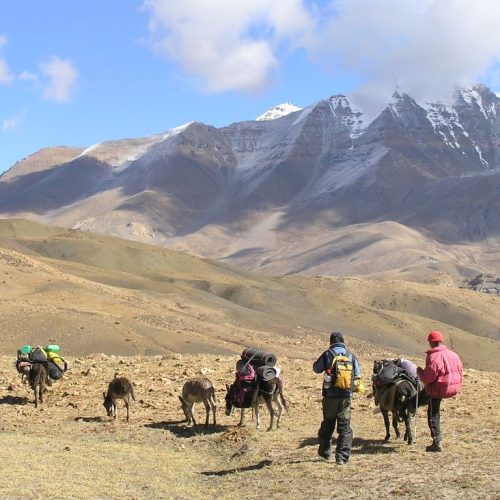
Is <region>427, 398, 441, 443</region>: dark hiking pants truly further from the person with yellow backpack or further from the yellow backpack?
the yellow backpack

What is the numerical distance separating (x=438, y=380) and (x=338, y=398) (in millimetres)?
1859

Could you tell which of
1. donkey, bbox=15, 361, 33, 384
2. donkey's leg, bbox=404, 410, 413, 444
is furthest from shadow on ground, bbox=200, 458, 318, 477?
donkey, bbox=15, 361, 33, 384

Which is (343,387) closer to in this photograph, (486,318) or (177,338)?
(177,338)

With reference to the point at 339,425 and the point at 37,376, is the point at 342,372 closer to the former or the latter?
the point at 339,425

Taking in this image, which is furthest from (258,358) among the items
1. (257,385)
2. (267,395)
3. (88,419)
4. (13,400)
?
(13,400)

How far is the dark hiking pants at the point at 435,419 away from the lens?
14.0 metres

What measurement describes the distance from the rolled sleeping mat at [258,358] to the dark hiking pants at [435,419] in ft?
12.7

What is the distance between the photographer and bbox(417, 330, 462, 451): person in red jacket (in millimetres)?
14078

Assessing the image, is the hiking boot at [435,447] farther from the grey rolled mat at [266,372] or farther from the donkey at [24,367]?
the donkey at [24,367]

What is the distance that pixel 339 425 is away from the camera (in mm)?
13742

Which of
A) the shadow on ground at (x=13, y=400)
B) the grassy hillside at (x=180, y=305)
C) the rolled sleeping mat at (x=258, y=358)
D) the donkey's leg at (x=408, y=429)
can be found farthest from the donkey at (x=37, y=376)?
the grassy hillside at (x=180, y=305)

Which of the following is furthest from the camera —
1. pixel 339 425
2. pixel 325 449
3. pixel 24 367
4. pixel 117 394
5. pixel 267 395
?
pixel 24 367

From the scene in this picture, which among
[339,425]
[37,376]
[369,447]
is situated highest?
[37,376]

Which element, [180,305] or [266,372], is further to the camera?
[180,305]
